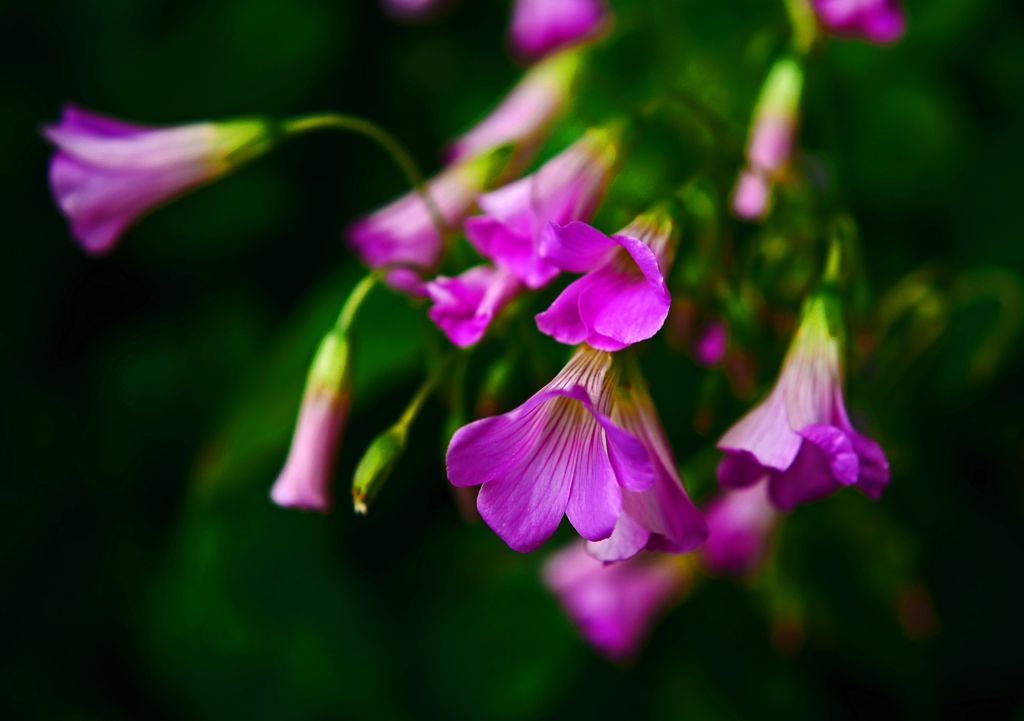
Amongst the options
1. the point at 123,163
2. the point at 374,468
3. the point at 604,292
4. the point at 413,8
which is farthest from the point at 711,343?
the point at 413,8

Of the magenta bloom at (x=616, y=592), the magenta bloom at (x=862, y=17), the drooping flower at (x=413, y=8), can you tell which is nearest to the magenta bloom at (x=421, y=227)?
the magenta bloom at (x=862, y=17)

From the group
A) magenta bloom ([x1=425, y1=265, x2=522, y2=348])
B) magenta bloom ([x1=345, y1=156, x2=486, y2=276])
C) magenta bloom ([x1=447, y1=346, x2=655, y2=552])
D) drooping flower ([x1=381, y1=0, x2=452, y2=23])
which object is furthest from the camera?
drooping flower ([x1=381, y1=0, x2=452, y2=23])

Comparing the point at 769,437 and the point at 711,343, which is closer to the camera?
the point at 769,437

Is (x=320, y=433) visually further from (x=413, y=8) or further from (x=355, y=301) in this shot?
(x=413, y=8)

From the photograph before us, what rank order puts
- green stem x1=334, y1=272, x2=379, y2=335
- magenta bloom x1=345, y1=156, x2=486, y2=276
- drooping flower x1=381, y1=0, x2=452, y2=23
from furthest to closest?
drooping flower x1=381, y1=0, x2=452, y2=23 < magenta bloom x1=345, y1=156, x2=486, y2=276 < green stem x1=334, y1=272, x2=379, y2=335

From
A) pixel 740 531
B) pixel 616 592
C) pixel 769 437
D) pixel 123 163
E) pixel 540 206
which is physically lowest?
pixel 616 592

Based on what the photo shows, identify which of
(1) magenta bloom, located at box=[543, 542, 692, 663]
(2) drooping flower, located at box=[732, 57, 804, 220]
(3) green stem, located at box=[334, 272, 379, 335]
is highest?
(3) green stem, located at box=[334, 272, 379, 335]

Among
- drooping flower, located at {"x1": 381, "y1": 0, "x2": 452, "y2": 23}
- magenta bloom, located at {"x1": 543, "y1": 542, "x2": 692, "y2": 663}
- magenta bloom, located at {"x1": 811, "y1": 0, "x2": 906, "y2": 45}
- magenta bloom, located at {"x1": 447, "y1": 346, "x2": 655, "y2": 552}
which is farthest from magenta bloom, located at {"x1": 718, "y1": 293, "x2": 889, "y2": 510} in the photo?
drooping flower, located at {"x1": 381, "y1": 0, "x2": 452, "y2": 23}

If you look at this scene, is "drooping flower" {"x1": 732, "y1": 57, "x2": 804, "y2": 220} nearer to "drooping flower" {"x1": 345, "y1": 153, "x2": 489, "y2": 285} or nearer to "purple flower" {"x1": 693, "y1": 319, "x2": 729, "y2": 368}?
"purple flower" {"x1": 693, "y1": 319, "x2": 729, "y2": 368}
